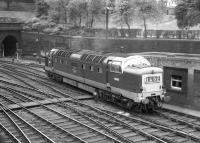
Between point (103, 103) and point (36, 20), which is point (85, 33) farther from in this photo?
point (103, 103)

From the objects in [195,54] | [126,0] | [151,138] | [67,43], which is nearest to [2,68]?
[67,43]

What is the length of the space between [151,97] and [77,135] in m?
5.62

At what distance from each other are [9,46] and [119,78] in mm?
45543

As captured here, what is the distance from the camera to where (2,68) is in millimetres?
41594

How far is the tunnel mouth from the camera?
61.5 m

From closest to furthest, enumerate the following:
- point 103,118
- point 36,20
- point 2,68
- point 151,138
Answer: point 151,138
point 103,118
point 2,68
point 36,20

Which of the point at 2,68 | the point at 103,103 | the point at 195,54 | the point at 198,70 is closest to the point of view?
the point at 198,70

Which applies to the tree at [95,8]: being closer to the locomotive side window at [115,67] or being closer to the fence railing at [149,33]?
the fence railing at [149,33]

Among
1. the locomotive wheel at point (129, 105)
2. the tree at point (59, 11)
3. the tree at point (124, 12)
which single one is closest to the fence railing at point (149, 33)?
the tree at point (124, 12)

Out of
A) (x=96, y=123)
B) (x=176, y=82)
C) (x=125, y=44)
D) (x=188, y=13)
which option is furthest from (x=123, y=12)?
(x=96, y=123)

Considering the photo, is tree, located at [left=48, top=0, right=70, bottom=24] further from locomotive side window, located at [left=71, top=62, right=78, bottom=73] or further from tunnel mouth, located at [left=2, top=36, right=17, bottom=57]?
locomotive side window, located at [left=71, top=62, right=78, bottom=73]

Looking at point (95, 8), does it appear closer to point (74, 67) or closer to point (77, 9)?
point (77, 9)

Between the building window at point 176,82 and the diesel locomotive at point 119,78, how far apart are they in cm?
222

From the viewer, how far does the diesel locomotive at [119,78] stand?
64.8 feet
